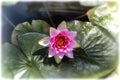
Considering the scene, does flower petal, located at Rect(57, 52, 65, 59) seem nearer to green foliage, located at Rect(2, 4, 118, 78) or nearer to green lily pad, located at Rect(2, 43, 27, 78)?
green foliage, located at Rect(2, 4, 118, 78)

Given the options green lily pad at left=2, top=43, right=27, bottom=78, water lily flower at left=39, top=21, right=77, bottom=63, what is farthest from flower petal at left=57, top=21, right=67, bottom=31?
green lily pad at left=2, top=43, right=27, bottom=78

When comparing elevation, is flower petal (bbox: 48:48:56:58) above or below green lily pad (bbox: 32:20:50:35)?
below

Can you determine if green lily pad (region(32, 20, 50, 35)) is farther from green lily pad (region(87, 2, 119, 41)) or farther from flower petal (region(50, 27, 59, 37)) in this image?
green lily pad (region(87, 2, 119, 41))

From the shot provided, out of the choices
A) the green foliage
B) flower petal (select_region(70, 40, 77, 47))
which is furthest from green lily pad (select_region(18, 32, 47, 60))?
flower petal (select_region(70, 40, 77, 47))

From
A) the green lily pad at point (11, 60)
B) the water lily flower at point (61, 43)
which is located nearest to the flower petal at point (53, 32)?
the water lily flower at point (61, 43)

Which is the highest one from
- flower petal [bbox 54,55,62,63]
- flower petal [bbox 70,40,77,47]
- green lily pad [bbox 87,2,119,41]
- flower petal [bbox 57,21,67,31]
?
green lily pad [bbox 87,2,119,41]

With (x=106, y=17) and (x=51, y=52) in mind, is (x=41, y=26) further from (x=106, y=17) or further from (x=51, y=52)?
(x=106, y=17)

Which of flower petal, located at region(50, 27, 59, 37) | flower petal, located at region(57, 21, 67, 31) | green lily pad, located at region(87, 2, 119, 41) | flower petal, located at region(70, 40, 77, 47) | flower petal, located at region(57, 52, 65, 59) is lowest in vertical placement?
flower petal, located at region(57, 52, 65, 59)

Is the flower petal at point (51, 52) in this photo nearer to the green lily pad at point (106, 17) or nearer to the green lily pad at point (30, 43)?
the green lily pad at point (30, 43)
